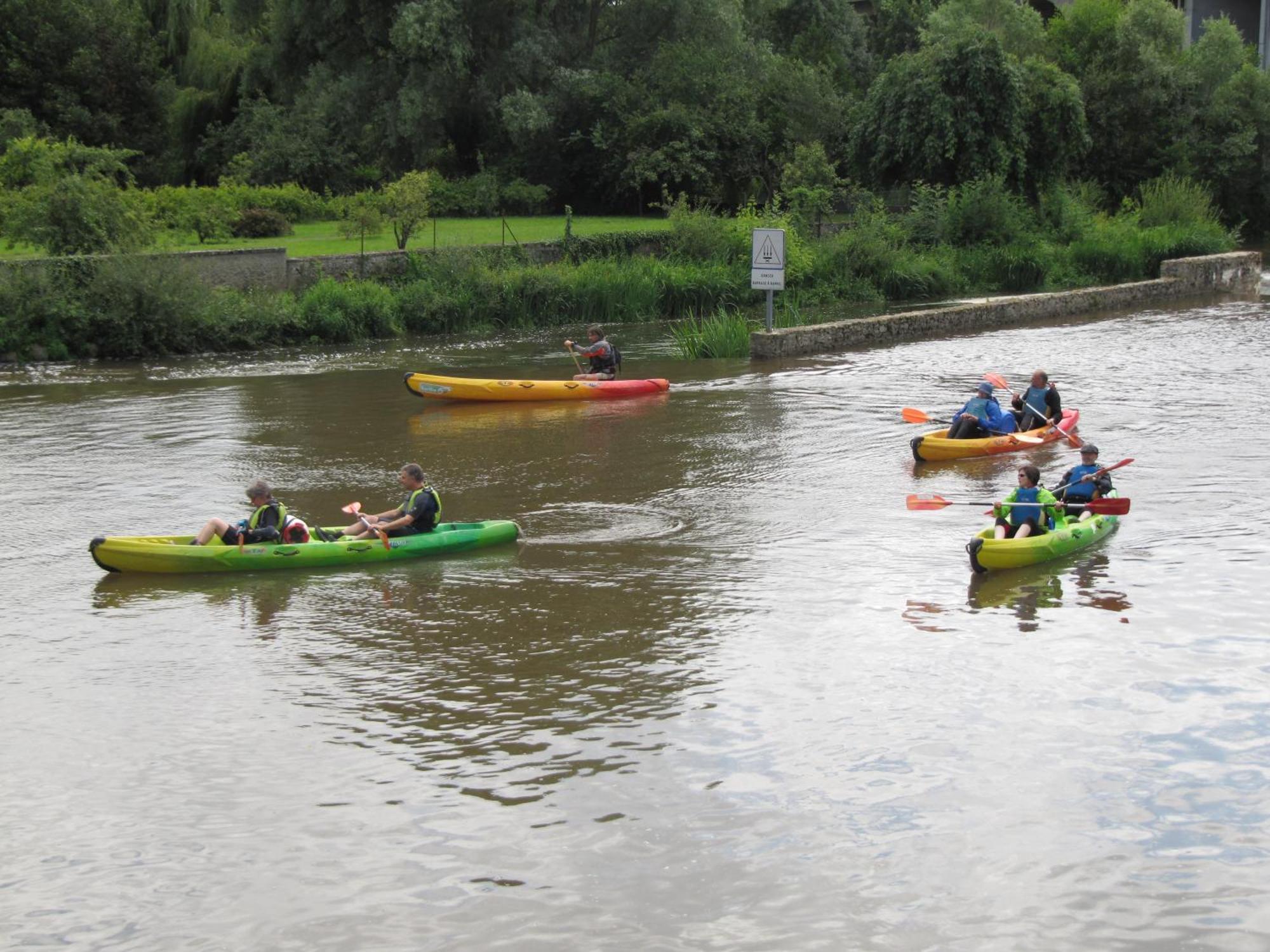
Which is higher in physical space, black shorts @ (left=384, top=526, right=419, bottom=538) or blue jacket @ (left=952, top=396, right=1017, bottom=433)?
blue jacket @ (left=952, top=396, right=1017, bottom=433)

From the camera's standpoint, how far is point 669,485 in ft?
53.0

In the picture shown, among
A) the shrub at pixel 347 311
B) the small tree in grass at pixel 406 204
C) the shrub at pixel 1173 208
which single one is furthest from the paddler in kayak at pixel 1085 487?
the shrub at pixel 1173 208

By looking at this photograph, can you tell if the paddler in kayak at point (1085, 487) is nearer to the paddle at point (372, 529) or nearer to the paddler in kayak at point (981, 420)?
the paddler in kayak at point (981, 420)

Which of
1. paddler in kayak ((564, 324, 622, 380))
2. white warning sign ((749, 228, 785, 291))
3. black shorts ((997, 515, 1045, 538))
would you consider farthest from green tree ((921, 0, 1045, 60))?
black shorts ((997, 515, 1045, 538))

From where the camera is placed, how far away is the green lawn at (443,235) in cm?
3200

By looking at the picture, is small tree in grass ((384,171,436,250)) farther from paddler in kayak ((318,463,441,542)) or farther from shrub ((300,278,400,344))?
paddler in kayak ((318,463,441,542))

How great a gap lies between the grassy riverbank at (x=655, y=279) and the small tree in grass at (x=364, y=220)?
6.34 ft

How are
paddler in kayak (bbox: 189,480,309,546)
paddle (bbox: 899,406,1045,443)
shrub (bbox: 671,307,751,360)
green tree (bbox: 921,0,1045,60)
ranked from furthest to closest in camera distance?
green tree (bbox: 921,0,1045,60) → shrub (bbox: 671,307,751,360) → paddle (bbox: 899,406,1045,443) → paddler in kayak (bbox: 189,480,309,546)

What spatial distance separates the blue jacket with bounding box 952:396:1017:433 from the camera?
17.7 metres

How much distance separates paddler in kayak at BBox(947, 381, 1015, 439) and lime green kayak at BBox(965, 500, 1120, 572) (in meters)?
3.95

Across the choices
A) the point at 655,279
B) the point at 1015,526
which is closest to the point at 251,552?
→ the point at 1015,526

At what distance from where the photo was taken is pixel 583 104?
43.0 meters

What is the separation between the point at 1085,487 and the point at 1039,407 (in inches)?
168

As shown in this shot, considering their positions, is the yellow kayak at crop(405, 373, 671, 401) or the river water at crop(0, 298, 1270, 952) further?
the yellow kayak at crop(405, 373, 671, 401)
